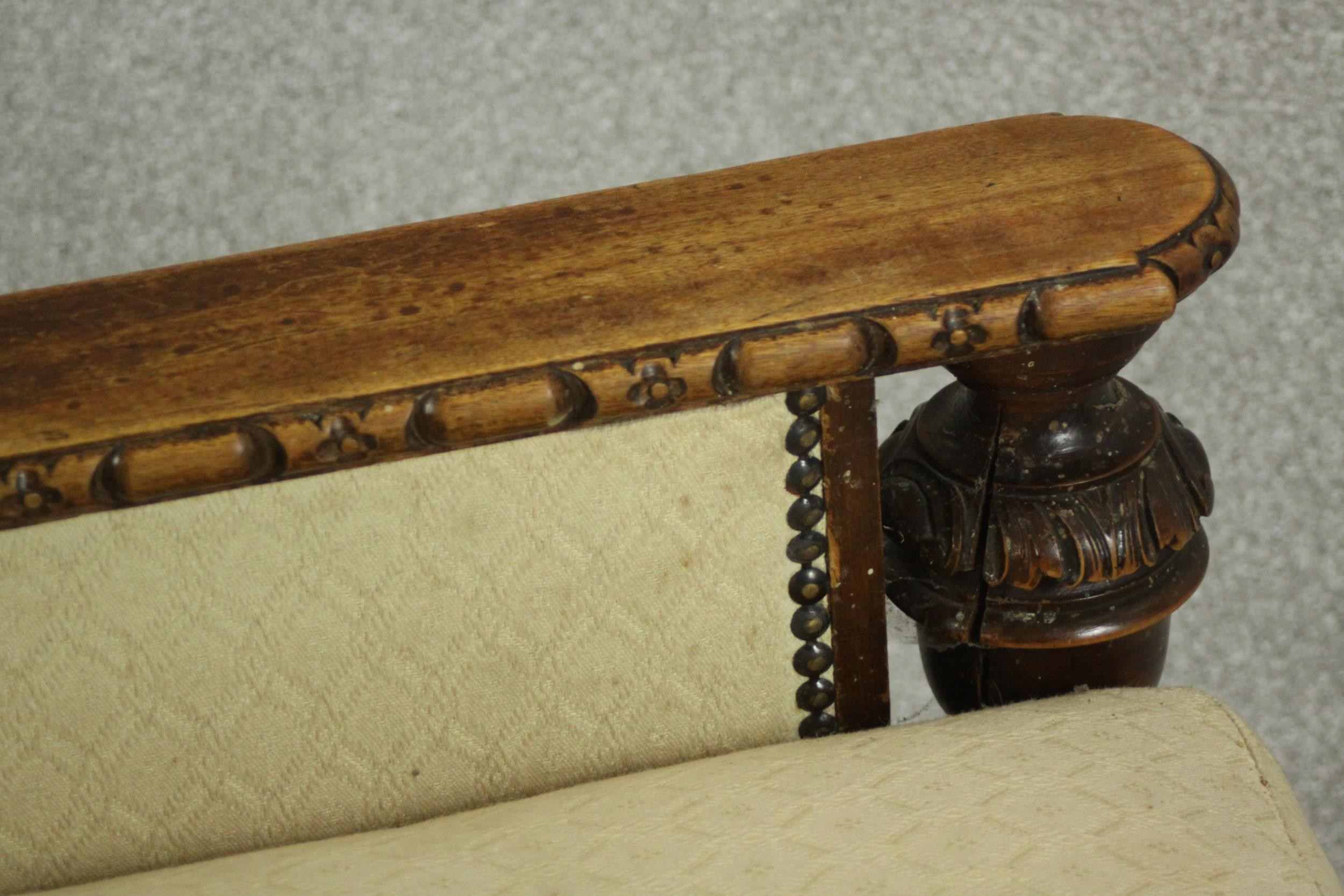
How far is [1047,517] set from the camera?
0.72 metres

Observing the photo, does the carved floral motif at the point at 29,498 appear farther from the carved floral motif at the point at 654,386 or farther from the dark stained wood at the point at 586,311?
the carved floral motif at the point at 654,386

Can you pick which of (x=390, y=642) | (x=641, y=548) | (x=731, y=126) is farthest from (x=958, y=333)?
(x=731, y=126)

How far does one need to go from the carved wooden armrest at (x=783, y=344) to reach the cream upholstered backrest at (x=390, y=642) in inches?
1.7

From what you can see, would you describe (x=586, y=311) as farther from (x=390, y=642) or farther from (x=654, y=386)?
(x=390, y=642)

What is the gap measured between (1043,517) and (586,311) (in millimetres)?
226

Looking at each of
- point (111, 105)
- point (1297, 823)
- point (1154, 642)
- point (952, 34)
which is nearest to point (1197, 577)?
point (1154, 642)

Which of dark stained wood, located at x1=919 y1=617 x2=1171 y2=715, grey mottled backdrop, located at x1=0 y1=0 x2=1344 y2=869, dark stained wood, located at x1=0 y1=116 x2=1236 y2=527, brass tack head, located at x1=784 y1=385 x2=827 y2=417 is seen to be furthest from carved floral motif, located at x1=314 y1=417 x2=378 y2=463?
grey mottled backdrop, located at x1=0 y1=0 x2=1344 y2=869

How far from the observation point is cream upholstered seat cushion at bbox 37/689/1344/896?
25.0 inches

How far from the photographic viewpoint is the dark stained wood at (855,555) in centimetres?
69

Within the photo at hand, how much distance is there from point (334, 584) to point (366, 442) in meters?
0.10

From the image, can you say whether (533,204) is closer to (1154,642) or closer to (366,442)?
(366,442)

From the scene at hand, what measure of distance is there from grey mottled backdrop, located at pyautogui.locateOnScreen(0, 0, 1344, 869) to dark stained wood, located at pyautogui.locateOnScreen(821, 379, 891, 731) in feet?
2.99

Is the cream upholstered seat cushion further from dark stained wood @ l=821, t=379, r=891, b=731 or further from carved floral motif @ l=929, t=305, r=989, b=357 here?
carved floral motif @ l=929, t=305, r=989, b=357

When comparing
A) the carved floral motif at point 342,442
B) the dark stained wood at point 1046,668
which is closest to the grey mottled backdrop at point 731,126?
the dark stained wood at point 1046,668
